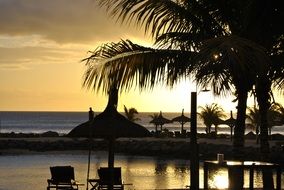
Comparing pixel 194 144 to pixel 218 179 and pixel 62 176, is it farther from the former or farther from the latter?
pixel 218 179

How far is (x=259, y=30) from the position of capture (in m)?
10.4

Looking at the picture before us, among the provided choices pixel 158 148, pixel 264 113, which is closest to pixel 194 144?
pixel 264 113

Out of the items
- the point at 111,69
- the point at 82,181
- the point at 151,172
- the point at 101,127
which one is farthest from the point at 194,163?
the point at 151,172

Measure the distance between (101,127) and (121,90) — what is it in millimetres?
1204

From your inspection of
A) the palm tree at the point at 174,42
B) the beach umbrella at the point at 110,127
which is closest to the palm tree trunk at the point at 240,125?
the palm tree at the point at 174,42

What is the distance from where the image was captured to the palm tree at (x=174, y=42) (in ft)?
33.0

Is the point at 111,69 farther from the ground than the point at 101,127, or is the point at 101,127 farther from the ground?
the point at 111,69

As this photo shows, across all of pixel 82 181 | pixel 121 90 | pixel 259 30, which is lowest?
pixel 82 181

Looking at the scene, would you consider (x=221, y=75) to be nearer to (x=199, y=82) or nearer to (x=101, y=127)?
(x=199, y=82)

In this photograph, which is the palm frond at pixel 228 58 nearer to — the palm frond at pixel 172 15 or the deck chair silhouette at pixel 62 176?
the palm frond at pixel 172 15

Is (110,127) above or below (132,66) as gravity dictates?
below

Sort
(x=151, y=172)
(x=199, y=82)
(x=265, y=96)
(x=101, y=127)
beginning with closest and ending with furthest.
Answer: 1. (x=199, y=82)
2. (x=101, y=127)
3. (x=265, y=96)
4. (x=151, y=172)

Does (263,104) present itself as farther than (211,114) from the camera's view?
No

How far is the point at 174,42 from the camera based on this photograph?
10508mm
